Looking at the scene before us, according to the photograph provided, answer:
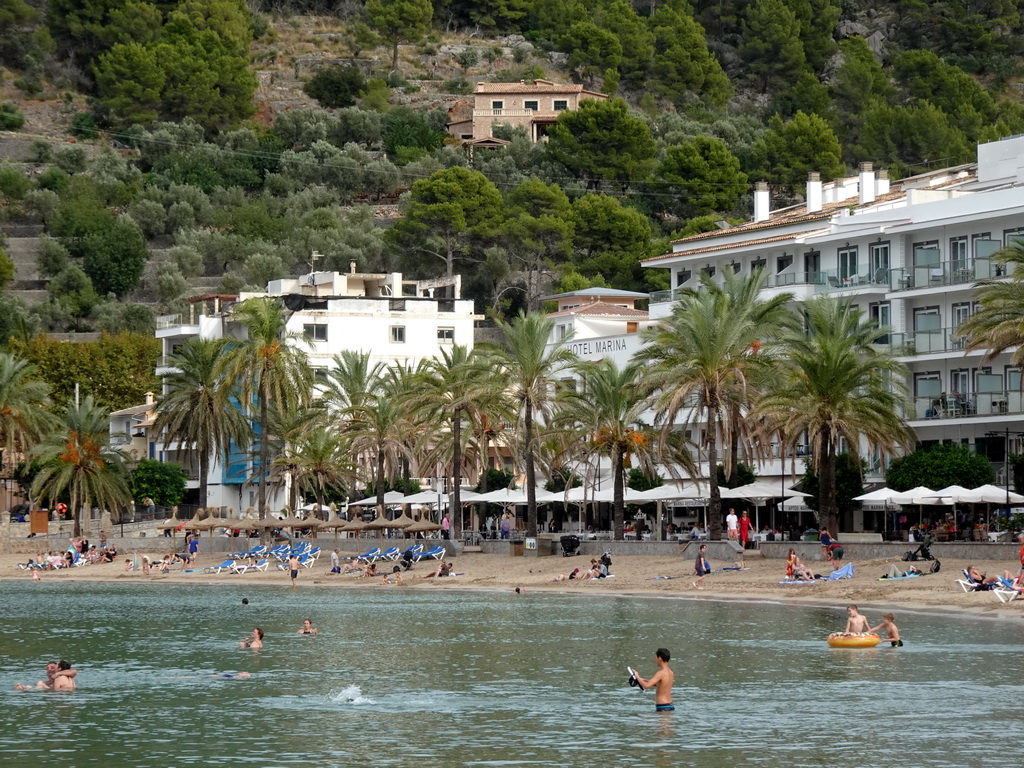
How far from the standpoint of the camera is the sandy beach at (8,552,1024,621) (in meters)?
51.8

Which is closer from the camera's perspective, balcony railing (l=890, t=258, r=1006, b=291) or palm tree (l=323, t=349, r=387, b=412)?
balcony railing (l=890, t=258, r=1006, b=291)

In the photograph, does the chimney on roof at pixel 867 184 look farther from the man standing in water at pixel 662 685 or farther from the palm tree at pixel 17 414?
the man standing in water at pixel 662 685

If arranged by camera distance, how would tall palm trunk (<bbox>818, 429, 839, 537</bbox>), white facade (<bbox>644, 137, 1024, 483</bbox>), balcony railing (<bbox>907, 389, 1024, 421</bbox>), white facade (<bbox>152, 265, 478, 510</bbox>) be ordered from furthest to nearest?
1. white facade (<bbox>152, 265, 478, 510</bbox>)
2. white facade (<bbox>644, 137, 1024, 483</bbox>)
3. balcony railing (<bbox>907, 389, 1024, 421</bbox>)
4. tall palm trunk (<bbox>818, 429, 839, 537</bbox>)

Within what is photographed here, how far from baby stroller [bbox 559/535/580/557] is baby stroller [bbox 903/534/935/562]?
16873 millimetres

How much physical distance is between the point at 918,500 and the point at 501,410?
1859 cm

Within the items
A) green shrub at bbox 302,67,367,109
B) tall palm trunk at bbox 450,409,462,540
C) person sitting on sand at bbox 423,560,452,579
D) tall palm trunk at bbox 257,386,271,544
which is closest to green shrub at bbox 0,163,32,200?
green shrub at bbox 302,67,367,109

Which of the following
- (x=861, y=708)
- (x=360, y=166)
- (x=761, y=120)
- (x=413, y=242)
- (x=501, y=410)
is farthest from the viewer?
(x=761, y=120)

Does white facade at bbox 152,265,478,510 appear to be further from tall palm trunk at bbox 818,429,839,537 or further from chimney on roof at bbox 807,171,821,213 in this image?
tall palm trunk at bbox 818,429,839,537

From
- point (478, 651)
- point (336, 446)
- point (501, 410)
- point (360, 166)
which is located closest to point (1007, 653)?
point (478, 651)

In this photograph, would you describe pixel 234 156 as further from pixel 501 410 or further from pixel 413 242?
pixel 501 410

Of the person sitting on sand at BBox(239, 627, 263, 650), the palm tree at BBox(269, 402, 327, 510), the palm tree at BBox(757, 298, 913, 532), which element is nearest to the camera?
the person sitting on sand at BBox(239, 627, 263, 650)

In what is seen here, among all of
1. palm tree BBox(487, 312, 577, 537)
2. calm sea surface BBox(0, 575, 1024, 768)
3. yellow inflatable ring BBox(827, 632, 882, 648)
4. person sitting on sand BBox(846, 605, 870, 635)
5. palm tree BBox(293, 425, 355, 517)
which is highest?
palm tree BBox(487, 312, 577, 537)

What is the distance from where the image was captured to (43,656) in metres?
45.2

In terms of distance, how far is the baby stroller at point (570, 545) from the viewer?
6969 centimetres
